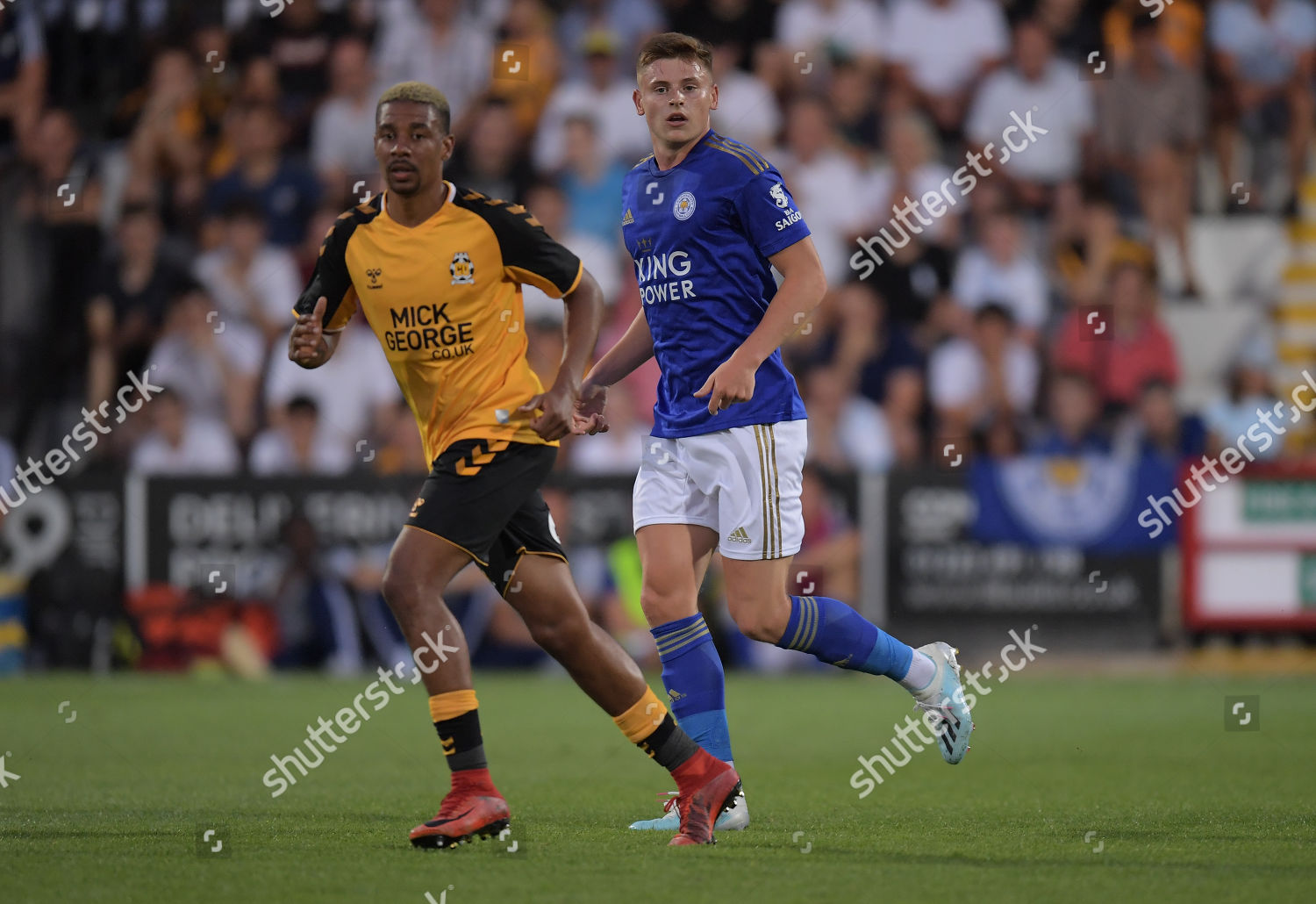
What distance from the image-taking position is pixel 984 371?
12.7m

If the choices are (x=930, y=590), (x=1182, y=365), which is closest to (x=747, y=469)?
(x=930, y=590)

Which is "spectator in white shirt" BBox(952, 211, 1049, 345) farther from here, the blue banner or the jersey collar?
the jersey collar

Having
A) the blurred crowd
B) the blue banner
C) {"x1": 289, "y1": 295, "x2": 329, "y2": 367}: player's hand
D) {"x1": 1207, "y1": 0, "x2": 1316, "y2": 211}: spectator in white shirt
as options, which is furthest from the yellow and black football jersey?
{"x1": 1207, "y1": 0, "x2": 1316, "y2": 211}: spectator in white shirt

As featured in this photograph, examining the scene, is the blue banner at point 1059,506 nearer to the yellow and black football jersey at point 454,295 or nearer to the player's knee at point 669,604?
the player's knee at point 669,604

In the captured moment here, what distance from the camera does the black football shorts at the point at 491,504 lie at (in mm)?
5086

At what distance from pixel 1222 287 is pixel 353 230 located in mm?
10647

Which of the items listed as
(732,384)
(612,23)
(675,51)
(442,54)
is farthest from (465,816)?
(612,23)

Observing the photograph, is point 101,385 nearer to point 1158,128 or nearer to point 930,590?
point 930,590

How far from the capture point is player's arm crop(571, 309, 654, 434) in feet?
17.9

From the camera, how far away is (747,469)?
524 cm

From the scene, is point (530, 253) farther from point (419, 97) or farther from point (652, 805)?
point (652, 805)

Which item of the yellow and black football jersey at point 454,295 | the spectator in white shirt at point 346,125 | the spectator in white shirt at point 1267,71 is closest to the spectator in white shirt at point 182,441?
the spectator in white shirt at point 346,125

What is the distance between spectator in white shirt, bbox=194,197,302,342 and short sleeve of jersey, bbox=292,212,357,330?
7.61m

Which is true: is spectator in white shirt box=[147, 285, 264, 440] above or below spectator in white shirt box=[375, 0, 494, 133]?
below
